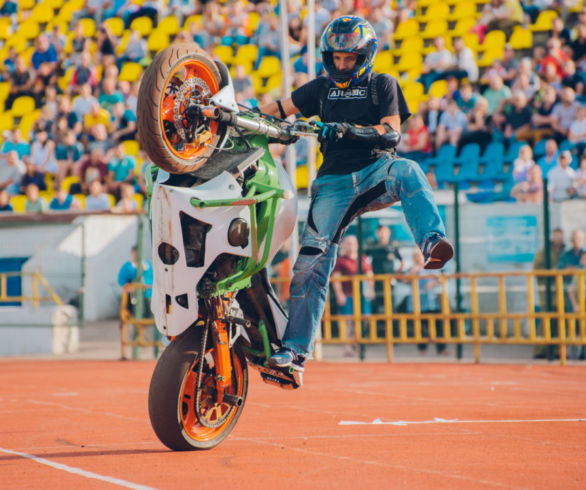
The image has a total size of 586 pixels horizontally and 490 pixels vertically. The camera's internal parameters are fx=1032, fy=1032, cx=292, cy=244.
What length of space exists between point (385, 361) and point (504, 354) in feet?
5.41

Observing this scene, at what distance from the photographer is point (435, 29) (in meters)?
20.4

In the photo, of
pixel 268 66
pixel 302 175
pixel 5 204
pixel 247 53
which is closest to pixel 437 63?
pixel 302 175

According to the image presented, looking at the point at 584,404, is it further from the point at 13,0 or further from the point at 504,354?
the point at 13,0

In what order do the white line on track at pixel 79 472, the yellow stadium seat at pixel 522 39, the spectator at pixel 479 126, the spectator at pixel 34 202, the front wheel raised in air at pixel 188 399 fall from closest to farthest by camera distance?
the white line on track at pixel 79 472, the front wheel raised in air at pixel 188 399, the spectator at pixel 479 126, the yellow stadium seat at pixel 522 39, the spectator at pixel 34 202

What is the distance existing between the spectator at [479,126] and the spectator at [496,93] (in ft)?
0.49

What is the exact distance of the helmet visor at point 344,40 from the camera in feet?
18.3

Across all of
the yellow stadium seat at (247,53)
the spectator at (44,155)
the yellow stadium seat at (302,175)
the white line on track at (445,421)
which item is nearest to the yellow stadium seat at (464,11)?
the yellow stadium seat at (247,53)

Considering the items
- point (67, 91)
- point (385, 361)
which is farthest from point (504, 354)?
point (67, 91)

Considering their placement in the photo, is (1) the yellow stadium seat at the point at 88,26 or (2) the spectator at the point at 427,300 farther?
(1) the yellow stadium seat at the point at 88,26

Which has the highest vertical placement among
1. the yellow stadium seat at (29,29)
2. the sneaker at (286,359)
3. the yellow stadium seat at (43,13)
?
the yellow stadium seat at (43,13)

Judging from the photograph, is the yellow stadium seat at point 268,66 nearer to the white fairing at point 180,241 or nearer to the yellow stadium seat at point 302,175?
the yellow stadium seat at point 302,175

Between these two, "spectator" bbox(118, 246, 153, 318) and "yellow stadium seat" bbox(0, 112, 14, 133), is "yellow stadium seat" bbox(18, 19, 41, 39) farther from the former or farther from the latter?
"spectator" bbox(118, 246, 153, 318)

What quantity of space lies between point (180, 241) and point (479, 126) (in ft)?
41.2

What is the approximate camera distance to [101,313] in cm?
1769
